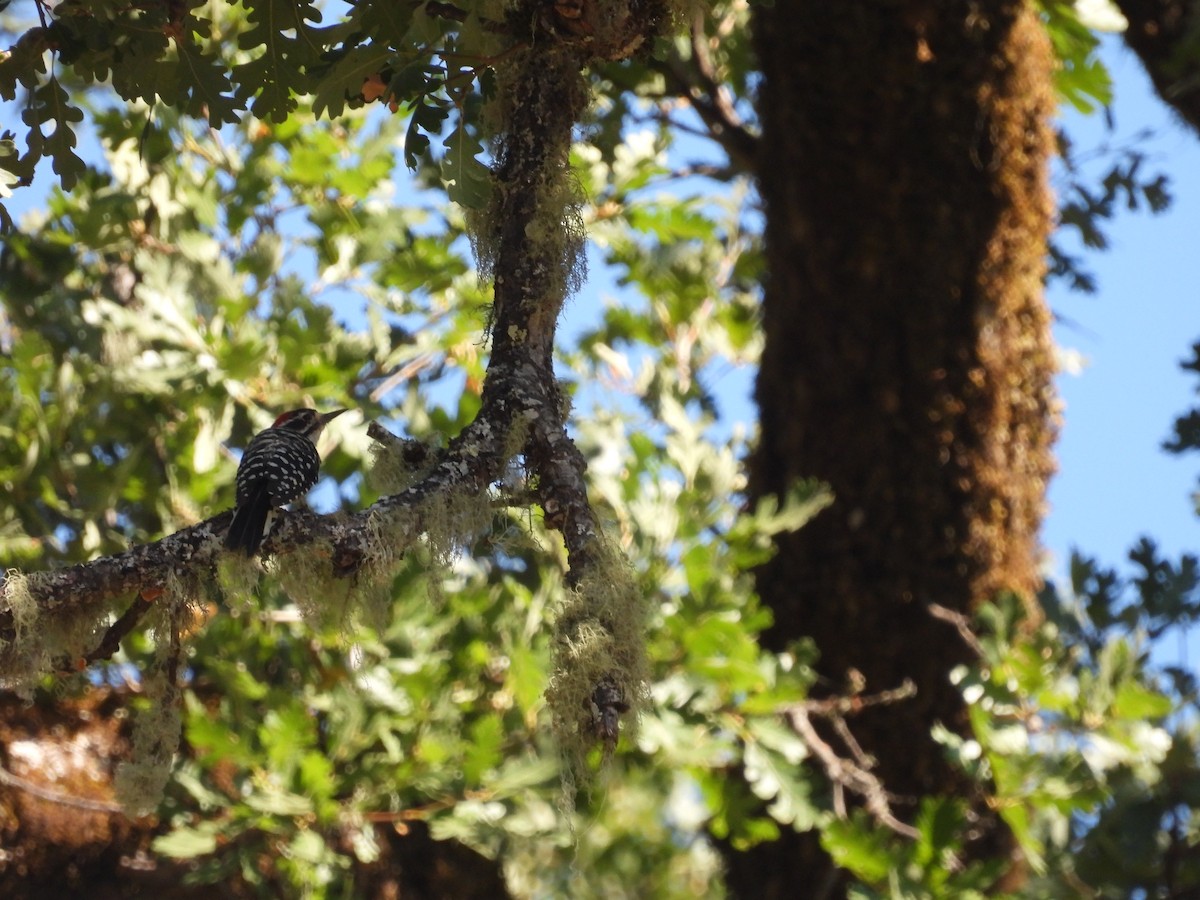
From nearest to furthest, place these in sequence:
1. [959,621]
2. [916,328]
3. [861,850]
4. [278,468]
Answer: [278,468] < [861,850] < [959,621] < [916,328]

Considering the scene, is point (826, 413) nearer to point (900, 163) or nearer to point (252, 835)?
point (900, 163)

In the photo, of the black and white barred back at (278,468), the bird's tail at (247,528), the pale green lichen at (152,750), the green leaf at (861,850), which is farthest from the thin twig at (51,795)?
the bird's tail at (247,528)

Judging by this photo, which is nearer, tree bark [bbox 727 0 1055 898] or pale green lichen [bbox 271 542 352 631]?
pale green lichen [bbox 271 542 352 631]

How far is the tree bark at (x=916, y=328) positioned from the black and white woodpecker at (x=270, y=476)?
1.74 m

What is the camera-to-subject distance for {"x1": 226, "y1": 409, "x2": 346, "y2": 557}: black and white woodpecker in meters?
2.07

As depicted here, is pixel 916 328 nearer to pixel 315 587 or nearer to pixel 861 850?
pixel 861 850

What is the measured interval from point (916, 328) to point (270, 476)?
2.50 metres

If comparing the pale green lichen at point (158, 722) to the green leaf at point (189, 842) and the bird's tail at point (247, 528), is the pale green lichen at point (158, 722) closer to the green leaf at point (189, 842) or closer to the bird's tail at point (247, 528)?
the bird's tail at point (247, 528)

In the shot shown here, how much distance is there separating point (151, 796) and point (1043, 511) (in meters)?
3.10

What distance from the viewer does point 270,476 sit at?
97.0 inches

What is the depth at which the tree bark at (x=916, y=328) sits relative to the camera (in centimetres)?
425

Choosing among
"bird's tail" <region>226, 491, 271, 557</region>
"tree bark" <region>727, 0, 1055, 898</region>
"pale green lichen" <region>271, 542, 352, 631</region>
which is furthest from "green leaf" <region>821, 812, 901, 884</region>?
"bird's tail" <region>226, 491, 271, 557</region>

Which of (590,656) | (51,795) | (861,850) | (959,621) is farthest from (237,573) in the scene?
(959,621)

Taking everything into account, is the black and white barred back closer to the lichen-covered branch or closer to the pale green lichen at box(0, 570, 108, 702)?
the lichen-covered branch
